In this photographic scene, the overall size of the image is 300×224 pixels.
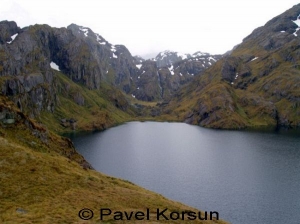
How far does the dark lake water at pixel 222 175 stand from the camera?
92.0m

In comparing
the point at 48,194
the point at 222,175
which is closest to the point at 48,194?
the point at 48,194

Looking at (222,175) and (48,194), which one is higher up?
(48,194)

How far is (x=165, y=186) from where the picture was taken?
114 metres

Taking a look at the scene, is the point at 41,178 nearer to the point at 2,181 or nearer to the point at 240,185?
the point at 2,181

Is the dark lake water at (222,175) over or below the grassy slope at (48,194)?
below

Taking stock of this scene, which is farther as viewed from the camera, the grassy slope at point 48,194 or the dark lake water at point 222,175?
the dark lake water at point 222,175

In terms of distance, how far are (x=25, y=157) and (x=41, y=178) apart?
576 centimetres

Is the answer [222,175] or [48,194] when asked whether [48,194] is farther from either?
[222,175]

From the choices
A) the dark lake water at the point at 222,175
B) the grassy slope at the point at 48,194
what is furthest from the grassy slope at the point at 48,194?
the dark lake water at the point at 222,175

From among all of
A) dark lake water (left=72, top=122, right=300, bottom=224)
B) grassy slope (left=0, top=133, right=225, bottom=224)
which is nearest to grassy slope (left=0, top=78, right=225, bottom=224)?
grassy slope (left=0, top=133, right=225, bottom=224)

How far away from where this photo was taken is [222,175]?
12862cm

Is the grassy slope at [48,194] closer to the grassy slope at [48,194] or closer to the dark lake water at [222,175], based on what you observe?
the grassy slope at [48,194]

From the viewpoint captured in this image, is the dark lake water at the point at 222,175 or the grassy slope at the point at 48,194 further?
the dark lake water at the point at 222,175

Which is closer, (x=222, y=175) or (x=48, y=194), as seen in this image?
(x=48, y=194)
